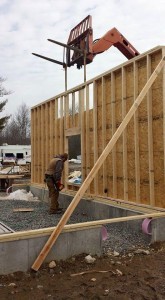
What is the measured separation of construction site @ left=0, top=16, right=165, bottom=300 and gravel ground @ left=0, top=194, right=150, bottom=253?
0.07 feet

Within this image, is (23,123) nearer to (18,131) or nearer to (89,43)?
(18,131)

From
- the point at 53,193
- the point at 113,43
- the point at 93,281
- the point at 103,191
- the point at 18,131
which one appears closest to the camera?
the point at 93,281

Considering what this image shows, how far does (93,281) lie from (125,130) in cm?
402

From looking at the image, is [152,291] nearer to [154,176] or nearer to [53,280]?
[53,280]

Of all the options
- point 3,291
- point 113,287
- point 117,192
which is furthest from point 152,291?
point 117,192

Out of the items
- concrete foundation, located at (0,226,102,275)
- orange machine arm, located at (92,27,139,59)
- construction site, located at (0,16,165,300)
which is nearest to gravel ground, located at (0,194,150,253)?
construction site, located at (0,16,165,300)

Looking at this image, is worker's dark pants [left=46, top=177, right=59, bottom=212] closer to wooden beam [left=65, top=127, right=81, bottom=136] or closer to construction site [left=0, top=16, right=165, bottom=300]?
construction site [left=0, top=16, right=165, bottom=300]

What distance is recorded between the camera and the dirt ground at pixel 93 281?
401 cm

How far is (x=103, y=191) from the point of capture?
858cm

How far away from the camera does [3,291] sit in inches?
161

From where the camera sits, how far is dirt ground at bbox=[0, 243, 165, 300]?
158 inches

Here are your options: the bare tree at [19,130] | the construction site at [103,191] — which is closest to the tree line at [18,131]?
the bare tree at [19,130]

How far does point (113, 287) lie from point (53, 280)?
764 mm

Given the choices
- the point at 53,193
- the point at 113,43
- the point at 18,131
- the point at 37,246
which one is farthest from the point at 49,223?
the point at 18,131
